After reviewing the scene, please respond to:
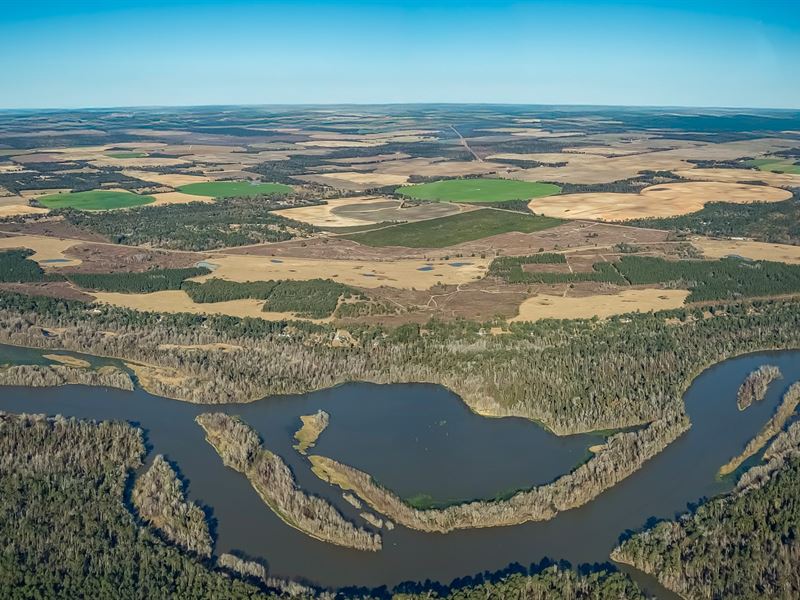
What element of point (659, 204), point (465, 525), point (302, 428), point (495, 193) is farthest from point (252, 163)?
point (465, 525)

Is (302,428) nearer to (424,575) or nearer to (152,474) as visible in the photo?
(152,474)

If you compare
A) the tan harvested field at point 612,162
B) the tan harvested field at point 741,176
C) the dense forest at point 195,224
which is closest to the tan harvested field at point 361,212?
the dense forest at point 195,224

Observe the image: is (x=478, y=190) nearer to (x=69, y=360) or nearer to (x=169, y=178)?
(x=169, y=178)

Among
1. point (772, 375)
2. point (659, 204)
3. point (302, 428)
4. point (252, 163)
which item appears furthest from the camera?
point (252, 163)

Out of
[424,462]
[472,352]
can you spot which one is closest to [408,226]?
[472,352]

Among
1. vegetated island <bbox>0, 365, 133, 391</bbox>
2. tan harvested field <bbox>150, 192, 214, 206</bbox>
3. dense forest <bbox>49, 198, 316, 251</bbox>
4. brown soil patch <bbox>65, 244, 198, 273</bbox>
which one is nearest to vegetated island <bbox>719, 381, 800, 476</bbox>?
vegetated island <bbox>0, 365, 133, 391</bbox>

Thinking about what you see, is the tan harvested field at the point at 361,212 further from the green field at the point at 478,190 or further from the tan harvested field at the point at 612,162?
the tan harvested field at the point at 612,162
